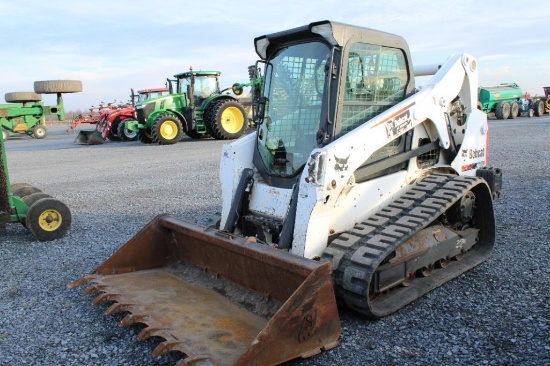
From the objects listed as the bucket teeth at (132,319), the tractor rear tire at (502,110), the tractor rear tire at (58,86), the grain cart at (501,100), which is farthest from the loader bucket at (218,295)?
the tractor rear tire at (502,110)

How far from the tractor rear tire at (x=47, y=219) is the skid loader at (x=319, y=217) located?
2121 millimetres

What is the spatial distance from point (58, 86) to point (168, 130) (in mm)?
10115

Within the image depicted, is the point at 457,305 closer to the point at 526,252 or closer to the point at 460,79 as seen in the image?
the point at 526,252

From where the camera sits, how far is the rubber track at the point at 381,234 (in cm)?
362

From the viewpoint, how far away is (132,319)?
11.4 ft

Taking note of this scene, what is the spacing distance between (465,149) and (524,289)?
72.0 inches

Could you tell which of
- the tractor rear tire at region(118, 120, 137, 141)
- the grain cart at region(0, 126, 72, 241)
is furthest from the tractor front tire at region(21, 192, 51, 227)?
the tractor rear tire at region(118, 120, 137, 141)

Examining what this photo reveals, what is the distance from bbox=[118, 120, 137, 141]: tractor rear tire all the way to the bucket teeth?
19853mm

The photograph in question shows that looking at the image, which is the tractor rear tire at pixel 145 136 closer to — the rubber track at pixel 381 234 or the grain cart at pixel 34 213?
the grain cart at pixel 34 213

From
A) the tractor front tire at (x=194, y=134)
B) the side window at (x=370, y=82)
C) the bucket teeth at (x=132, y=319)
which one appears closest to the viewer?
the bucket teeth at (x=132, y=319)

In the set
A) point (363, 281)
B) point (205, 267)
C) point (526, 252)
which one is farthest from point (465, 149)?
point (205, 267)

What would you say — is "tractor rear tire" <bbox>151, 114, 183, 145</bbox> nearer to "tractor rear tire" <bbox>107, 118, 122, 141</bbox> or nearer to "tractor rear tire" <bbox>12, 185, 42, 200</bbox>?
"tractor rear tire" <bbox>107, 118, 122, 141</bbox>

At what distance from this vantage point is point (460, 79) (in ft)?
17.7

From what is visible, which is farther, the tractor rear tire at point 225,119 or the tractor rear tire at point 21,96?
the tractor rear tire at point 225,119
